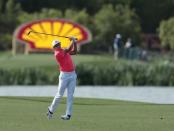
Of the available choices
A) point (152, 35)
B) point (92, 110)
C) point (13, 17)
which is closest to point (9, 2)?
point (13, 17)

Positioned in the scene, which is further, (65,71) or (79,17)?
(79,17)

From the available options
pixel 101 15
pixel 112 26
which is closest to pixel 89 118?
pixel 112 26

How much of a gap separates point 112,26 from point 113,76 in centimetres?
3269

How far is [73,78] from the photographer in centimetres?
1667

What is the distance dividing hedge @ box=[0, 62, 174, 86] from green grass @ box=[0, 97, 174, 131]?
1862 cm

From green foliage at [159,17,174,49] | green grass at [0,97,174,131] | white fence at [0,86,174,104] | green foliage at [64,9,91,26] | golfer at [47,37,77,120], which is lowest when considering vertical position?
green foliage at [159,17,174,49]

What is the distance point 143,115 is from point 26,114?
9.19 ft

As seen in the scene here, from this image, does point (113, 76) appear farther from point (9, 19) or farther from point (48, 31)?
point (9, 19)

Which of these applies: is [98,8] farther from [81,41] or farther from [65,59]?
[65,59]

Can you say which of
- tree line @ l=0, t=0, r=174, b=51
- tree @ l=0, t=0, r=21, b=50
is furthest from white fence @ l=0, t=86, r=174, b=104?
tree @ l=0, t=0, r=21, b=50

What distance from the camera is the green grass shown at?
49.7 ft

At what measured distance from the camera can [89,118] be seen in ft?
56.2

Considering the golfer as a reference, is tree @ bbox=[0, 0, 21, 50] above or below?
below

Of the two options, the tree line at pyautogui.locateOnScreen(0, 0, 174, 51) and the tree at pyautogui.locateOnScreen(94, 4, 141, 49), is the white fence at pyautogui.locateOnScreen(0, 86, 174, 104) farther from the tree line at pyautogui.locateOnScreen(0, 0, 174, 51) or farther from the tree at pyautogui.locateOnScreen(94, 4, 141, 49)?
the tree line at pyautogui.locateOnScreen(0, 0, 174, 51)
